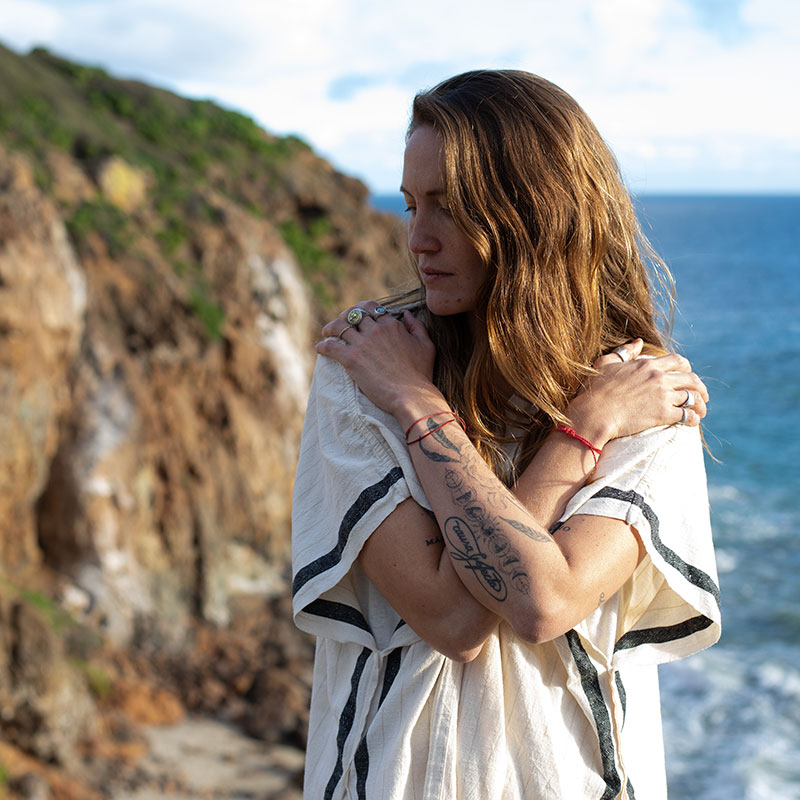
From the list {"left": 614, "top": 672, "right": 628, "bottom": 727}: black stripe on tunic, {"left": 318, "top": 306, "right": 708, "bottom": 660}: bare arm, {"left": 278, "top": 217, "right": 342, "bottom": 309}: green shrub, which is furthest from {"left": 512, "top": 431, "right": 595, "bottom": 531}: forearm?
{"left": 278, "top": 217, "right": 342, "bottom": 309}: green shrub

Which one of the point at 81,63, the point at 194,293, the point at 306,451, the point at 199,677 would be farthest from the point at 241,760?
the point at 81,63

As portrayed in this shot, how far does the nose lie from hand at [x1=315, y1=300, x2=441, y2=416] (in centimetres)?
22

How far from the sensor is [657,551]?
1.91 m

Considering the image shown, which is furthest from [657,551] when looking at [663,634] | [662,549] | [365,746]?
[365,746]

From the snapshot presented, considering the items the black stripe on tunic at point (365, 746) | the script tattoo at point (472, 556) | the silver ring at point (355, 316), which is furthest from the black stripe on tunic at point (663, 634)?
the silver ring at point (355, 316)

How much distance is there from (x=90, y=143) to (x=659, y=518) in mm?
12241

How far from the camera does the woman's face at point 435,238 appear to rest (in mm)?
1987

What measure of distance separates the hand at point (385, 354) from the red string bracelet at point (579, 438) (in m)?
0.28

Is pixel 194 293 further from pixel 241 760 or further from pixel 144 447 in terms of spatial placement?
pixel 241 760

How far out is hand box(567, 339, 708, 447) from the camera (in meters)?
2.01

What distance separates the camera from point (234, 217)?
13.2 m

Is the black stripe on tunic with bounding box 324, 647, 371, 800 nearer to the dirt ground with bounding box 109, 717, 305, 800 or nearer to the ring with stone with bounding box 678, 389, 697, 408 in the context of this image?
the ring with stone with bounding box 678, 389, 697, 408

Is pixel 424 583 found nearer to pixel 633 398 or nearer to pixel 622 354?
pixel 633 398

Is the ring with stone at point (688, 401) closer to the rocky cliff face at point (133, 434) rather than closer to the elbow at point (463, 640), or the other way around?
the elbow at point (463, 640)
